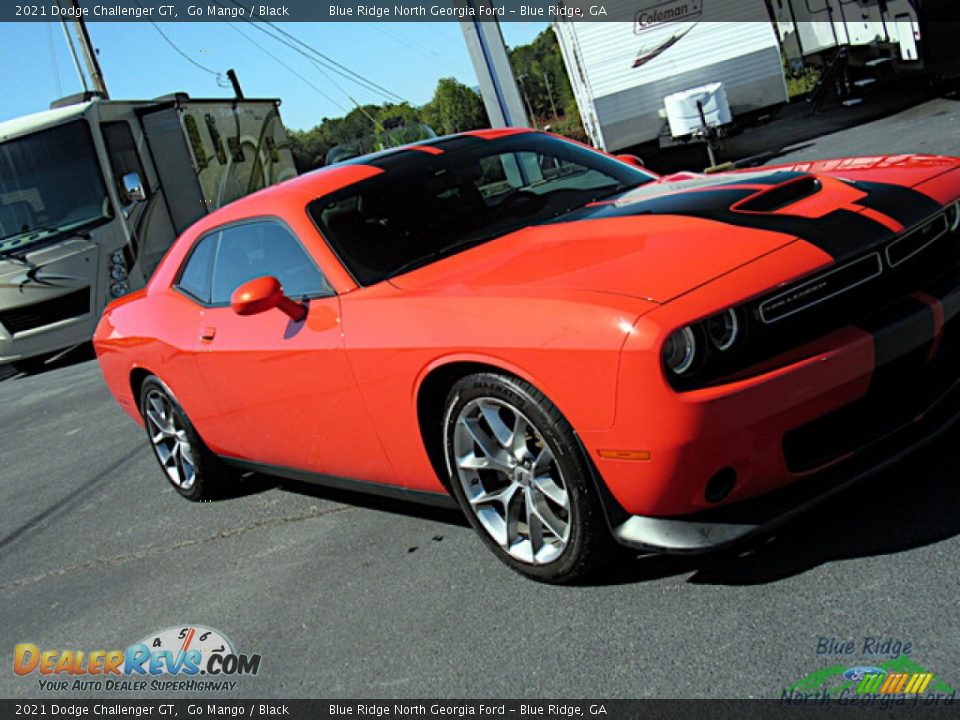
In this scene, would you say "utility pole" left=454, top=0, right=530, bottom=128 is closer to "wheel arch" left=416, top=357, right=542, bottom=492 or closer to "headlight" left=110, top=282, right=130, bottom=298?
"headlight" left=110, top=282, right=130, bottom=298

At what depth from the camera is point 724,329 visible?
2881mm

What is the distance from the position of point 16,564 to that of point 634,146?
12.9m

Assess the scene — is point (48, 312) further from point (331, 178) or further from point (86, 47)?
point (86, 47)

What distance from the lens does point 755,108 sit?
15.9m

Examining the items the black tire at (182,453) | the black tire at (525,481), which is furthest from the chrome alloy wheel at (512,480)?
the black tire at (182,453)

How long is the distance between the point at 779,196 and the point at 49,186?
11620 millimetres

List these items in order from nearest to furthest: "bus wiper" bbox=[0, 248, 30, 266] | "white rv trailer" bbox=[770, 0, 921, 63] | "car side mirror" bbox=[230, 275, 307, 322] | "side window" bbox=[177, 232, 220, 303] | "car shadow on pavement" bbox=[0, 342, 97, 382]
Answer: "car side mirror" bbox=[230, 275, 307, 322] < "side window" bbox=[177, 232, 220, 303] < "bus wiper" bbox=[0, 248, 30, 266] < "car shadow on pavement" bbox=[0, 342, 97, 382] < "white rv trailer" bbox=[770, 0, 921, 63]

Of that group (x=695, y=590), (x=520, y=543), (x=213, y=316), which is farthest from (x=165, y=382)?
(x=695, y=590)

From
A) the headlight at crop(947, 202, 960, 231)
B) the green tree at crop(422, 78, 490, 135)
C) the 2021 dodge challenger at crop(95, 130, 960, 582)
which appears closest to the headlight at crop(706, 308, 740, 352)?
the 2021 dodge challenger at crop(95, 130, 960, 582)

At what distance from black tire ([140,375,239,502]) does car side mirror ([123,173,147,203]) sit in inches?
330

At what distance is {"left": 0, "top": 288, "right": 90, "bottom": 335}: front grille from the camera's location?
1322 centimetres

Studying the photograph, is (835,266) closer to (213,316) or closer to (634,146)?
(213,316)

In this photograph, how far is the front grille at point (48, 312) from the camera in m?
13.2

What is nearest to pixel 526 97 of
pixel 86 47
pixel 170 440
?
pixel 86 47
